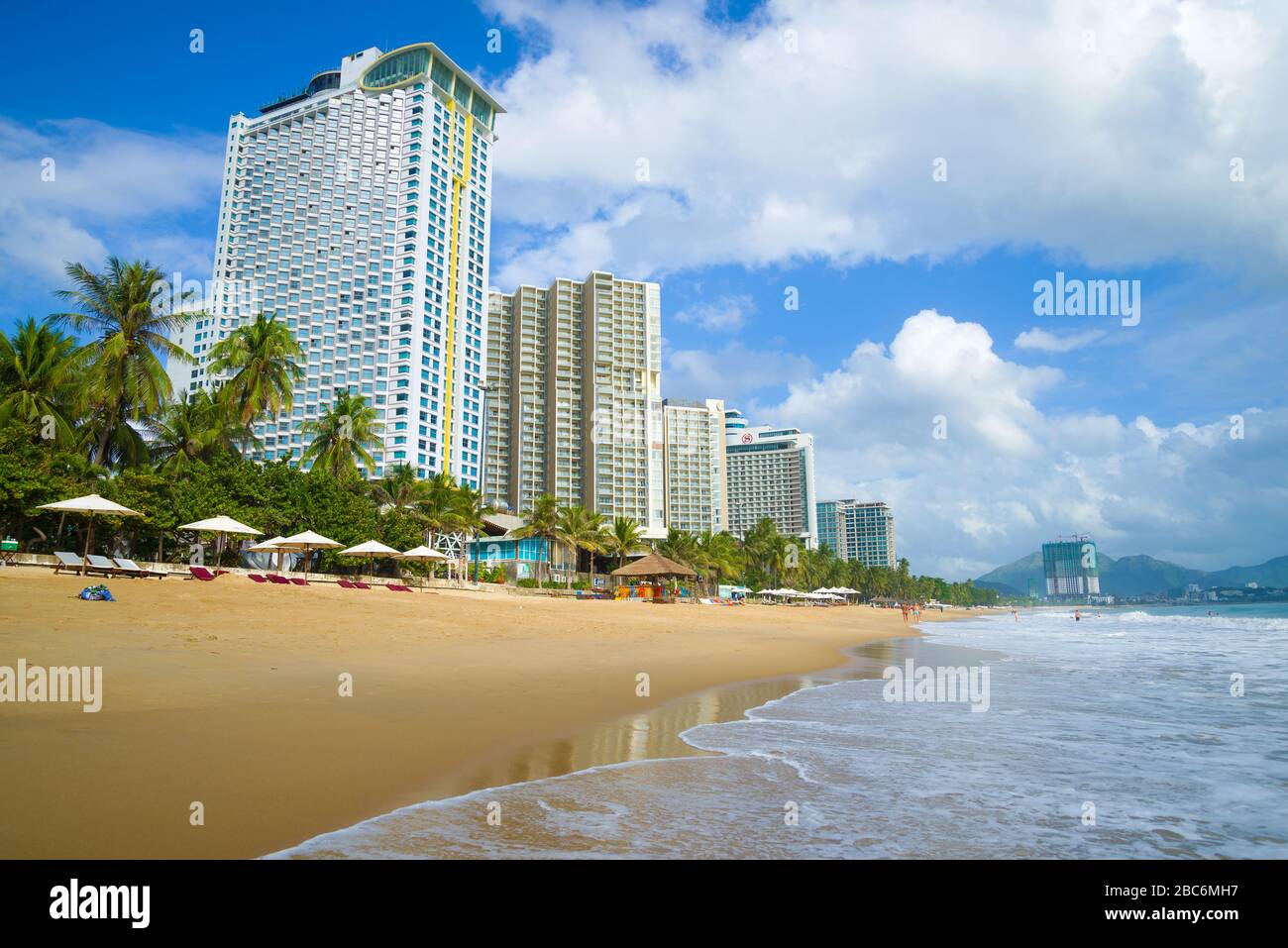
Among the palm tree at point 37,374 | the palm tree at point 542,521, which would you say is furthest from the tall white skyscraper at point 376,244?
the palm tree at point 37,374

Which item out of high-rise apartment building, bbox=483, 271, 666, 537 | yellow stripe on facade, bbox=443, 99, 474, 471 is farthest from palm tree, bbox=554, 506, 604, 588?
high-rise apartment building, bbox=483, 271, 666, 537

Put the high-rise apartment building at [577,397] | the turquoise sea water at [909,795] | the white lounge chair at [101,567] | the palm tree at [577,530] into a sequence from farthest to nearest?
the high-rise apartment building at [577,397] < the palm tree at [577,530] < the white lounge chair at [101,567] < the turquoise sea water at [909,795]

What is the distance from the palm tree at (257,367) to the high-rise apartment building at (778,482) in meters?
156

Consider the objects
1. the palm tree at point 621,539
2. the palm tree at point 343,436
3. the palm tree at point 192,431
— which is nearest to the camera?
the palm tree at point 192,431

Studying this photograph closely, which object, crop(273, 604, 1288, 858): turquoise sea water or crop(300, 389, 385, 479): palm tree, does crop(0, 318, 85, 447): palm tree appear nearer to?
crop(300, 389, 385, 479): palm tree

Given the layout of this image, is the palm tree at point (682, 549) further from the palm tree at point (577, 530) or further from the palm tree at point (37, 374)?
the palm tree at point (37, 374)

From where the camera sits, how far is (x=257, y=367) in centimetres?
3756

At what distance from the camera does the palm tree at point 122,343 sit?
30.5 meters

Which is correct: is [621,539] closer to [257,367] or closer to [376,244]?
[257,367]

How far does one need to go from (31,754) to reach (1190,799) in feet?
30.8

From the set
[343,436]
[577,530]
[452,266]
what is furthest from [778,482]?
[343,436]

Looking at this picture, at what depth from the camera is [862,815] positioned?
5.42 metres
